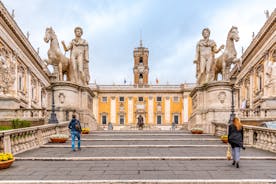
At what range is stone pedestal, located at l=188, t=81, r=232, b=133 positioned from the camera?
55.5 ft

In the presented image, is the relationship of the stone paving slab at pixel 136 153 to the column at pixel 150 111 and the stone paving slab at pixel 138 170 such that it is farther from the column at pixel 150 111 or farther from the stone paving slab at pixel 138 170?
the column at pixel 150 111

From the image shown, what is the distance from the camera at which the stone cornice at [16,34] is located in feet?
98.2

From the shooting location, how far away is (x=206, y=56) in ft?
63.4

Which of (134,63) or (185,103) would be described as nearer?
(185,103)

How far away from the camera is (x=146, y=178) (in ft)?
20.2

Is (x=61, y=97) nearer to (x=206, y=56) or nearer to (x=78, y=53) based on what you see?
(x=78, y=53)

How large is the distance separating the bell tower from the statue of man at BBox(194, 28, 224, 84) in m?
56.9

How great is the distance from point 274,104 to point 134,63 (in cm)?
5771

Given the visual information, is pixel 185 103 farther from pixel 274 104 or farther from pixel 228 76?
pixel 228 76

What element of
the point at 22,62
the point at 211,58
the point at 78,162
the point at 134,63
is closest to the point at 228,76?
the point at 211,58

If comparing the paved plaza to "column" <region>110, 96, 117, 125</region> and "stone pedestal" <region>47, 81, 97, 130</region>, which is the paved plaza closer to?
"stone pedestal" <region>47, 81, 97, 130</region>

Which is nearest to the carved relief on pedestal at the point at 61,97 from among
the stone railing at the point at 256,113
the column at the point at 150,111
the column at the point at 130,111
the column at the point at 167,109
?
the stone railing at the point at 256,113

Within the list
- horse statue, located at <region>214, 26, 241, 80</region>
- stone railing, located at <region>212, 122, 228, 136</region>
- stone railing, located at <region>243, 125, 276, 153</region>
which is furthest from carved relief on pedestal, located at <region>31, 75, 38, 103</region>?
stone railing, located at <region>243, 125, 276, 153</region>

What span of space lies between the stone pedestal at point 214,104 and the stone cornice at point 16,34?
24.2m
